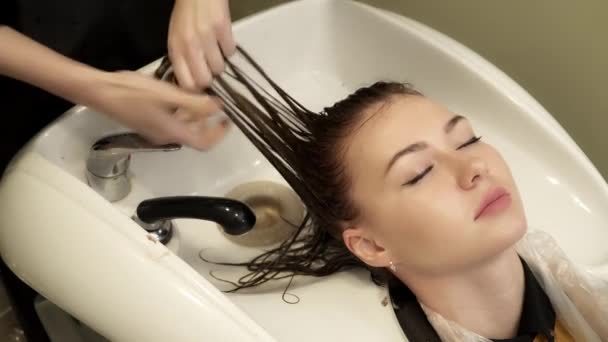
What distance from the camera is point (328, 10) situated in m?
1.05

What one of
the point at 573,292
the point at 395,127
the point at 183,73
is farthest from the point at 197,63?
the point at 573,292

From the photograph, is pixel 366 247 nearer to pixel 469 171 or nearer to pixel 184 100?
pixel 469 171

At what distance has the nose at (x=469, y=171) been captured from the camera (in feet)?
2.35

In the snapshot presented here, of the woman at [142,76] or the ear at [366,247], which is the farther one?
the ear at [366,247]

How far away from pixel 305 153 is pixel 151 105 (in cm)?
23

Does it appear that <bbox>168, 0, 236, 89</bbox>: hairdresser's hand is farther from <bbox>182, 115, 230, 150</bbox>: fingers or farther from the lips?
the lips

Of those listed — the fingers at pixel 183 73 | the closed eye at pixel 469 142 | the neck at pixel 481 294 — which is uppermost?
the closed eye at pixel 469 142

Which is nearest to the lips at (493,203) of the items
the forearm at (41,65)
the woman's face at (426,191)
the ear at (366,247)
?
the woman's face at (426,191)

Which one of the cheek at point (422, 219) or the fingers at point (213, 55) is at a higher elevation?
the fingers at point (213, 55)

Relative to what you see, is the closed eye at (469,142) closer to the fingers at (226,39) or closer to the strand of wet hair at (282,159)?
the strand of wet hair at (282,159)

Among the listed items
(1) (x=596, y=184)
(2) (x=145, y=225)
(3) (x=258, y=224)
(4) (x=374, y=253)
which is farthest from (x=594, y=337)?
(2) (x=145, y=225)

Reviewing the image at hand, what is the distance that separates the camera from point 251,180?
993 mm

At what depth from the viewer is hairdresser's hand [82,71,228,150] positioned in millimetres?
667

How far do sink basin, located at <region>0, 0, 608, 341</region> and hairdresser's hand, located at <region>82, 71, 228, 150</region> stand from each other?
0.09m
